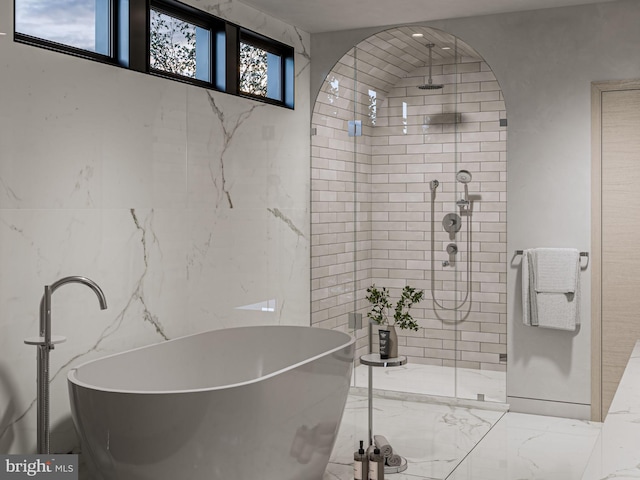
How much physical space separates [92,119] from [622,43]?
11.4 ft

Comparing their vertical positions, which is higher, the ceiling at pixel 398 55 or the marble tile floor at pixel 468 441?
the ceiling at pixel 398 55

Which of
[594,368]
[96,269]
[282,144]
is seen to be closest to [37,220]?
[96,269]

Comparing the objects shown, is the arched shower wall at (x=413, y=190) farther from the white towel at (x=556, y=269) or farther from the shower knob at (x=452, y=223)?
the white towel at (x=556, y=269)

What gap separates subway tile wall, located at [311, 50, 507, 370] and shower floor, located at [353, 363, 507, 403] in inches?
2.9

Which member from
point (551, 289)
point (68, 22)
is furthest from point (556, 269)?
point (68, 22)

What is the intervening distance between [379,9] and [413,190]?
1.39 metres

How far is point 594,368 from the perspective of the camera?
490 cm

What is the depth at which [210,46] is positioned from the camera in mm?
4719

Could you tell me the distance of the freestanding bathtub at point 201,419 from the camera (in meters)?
2.84

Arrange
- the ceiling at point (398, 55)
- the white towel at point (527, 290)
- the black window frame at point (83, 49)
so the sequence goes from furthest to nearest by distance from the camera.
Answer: the ceiling at point (398, 55)
the white towel at point (527, 290)
the black window frame at point (83, 49)

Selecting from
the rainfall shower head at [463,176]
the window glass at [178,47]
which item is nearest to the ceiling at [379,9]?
the window glass at [178,47]

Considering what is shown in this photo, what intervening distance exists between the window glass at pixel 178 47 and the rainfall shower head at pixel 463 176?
197 centimetres

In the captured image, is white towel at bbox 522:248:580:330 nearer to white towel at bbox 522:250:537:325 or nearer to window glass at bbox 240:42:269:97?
white towel at bbox 522:250:537:325

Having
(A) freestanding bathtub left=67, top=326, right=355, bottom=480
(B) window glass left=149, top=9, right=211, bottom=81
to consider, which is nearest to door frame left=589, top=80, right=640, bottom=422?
(A) freestanding bathtub left=67, top=326, right=355, bottom=480
